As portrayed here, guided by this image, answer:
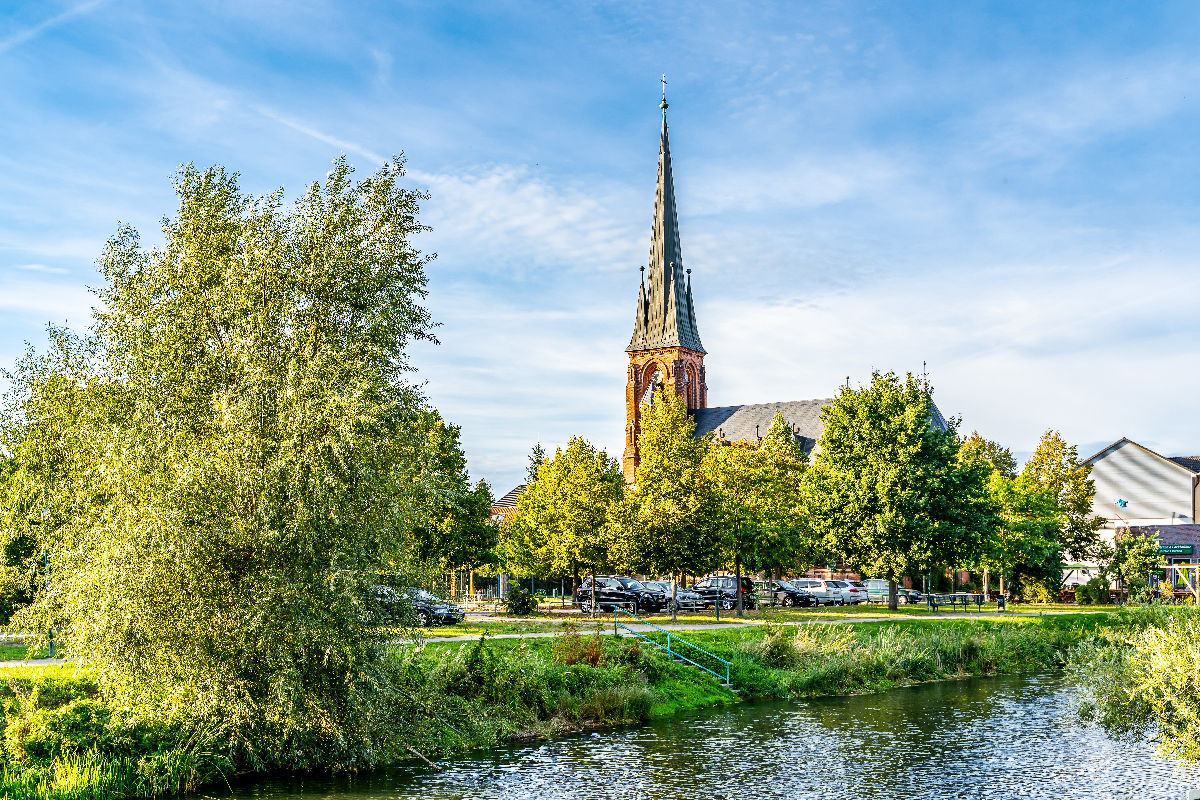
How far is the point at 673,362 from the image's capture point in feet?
328

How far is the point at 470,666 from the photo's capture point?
25.2 m

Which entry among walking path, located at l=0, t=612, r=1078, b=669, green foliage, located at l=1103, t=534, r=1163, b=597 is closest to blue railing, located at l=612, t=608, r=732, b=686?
walking path, located at l=0, t=612, r=1078, b=669

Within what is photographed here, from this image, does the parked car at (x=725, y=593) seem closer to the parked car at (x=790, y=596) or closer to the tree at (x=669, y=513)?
the parked car at (x=790, y=596)

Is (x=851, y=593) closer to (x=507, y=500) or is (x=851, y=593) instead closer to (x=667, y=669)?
(x=667, y=669)

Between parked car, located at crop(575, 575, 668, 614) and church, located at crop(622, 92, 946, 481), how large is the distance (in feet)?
171

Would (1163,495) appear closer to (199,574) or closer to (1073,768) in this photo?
(1073,768)

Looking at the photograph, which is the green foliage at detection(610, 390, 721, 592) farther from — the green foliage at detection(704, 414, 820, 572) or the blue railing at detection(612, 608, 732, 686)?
the blue railing at detection(612, 608, 732, 686)

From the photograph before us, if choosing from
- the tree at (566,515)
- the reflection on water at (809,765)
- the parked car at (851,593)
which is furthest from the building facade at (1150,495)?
the reflection on water at (809,765)

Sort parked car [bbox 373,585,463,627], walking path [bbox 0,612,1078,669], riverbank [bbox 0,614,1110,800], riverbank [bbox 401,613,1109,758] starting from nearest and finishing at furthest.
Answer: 1. riverbank [bbox 0,614,1110,800]
2. parked car [bbox 373,585,463,627]
3. riverbank [bbox 401,613,1109,758]
4. walking path [bbox 0,612,1078,669]

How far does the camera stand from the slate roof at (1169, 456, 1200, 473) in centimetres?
7875

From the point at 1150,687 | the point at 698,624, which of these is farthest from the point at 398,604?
the point at 698,624

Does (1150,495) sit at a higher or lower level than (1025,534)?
higher

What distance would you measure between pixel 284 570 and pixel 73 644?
426 centimetres

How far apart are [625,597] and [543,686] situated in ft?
60.2
